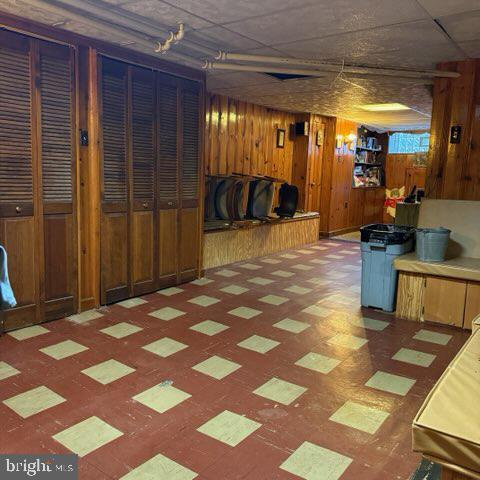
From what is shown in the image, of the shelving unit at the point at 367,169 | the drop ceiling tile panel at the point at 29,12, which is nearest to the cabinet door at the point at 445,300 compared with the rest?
the drop ceiling tile panel at the point at 29,12

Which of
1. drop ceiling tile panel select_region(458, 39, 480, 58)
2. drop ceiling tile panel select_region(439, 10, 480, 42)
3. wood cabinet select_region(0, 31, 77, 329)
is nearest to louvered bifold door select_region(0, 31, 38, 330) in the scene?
wood cabinet select_region(0, 31, 77, 329)

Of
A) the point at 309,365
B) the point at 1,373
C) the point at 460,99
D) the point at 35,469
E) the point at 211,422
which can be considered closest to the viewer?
the point at 35,469

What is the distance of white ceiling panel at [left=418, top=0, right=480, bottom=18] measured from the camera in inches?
117

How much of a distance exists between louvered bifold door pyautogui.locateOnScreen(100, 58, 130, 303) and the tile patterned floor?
0.35 m

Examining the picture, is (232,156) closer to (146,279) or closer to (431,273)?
(146,279)

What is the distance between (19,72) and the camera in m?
3.47

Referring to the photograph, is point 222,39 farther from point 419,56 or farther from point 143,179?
point 419,56

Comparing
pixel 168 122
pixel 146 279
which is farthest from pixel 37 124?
pixel 146 279

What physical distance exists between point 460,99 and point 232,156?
384cm

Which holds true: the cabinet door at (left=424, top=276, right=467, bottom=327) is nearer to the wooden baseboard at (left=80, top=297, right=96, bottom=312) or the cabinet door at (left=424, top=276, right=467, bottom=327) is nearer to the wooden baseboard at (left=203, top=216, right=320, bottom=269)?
the wooden baseboard at (left=203, top=216, right=320, bottom=269)

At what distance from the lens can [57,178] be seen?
3807mm

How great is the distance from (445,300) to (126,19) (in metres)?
3.67

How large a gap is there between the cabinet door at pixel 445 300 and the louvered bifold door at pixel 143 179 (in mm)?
2857

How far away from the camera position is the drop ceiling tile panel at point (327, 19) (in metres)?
3.06
